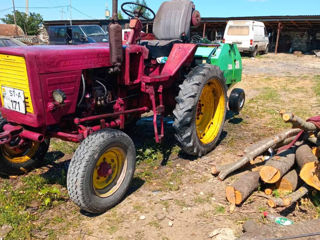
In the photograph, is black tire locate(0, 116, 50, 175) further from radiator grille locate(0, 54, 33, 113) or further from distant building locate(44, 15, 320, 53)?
distant building locate(44, 15, 320, 53)

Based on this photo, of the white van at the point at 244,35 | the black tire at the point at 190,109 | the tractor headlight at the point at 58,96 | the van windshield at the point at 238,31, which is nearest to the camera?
the tractor headlight at the point at 58,96

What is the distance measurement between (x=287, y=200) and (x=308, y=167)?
1.57 ft

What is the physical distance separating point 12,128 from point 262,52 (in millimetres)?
21177

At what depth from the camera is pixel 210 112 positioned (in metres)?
4.62

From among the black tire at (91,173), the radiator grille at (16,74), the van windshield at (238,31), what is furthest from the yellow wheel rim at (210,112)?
the van windshield at (238,31)

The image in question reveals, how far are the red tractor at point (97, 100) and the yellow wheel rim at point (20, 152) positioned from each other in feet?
0.04

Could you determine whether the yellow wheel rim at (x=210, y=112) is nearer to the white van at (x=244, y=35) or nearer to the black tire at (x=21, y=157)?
the black tire at (x=21, y=157)

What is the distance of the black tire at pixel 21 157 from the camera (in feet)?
11.5

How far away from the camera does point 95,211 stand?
2910 millimetres

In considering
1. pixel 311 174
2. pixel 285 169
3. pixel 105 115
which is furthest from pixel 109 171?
pixel 311 174

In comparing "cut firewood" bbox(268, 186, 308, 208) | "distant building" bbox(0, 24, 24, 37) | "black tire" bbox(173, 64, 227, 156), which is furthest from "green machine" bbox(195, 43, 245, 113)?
"distant building" bbox(0, 24, 24, 37)

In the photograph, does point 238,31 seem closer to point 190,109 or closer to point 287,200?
point 190,109

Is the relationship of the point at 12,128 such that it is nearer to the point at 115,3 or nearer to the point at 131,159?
the point at 131,159

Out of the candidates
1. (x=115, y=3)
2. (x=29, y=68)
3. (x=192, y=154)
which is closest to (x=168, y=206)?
(x=192, y=154)
